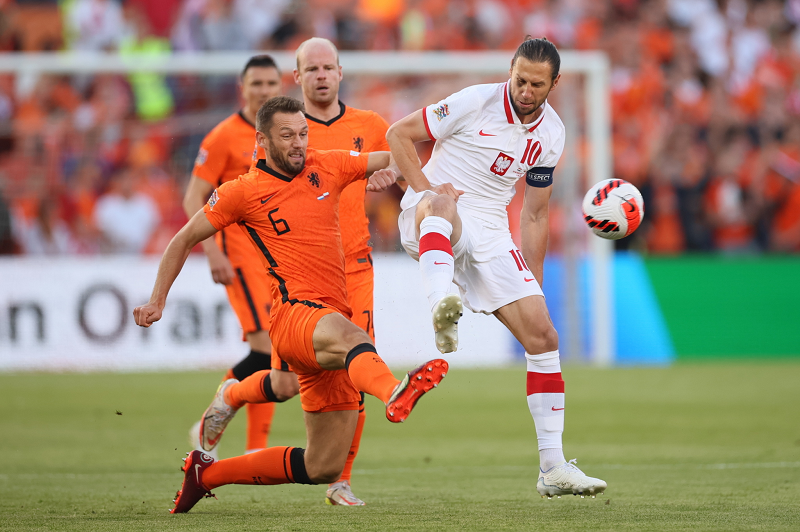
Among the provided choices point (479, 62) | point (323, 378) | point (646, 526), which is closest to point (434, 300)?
point (323, 378)

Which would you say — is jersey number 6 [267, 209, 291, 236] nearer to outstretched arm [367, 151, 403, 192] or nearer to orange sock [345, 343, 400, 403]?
outstretched arm [367, 151, 403, 192]

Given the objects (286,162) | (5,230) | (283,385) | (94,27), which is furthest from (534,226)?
(94,27)

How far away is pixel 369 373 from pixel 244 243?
3.15 m

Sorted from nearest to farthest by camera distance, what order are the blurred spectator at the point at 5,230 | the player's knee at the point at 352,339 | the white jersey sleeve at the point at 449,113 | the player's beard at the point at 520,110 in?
the player's knee at the point at 352,339 → the player's beard at the point at 520,110 → the white jersey sleeve at the point at 449,113 → the blurred spectator at the point at 5,230

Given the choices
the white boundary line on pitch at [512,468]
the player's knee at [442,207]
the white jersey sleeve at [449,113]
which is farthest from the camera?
the white boundary line on pitch at [512,468]

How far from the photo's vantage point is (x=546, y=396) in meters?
6.17

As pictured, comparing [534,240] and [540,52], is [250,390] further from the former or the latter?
[540,52]

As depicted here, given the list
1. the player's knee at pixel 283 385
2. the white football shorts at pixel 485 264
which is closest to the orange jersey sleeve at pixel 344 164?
the white football shorts at pixel 485 264

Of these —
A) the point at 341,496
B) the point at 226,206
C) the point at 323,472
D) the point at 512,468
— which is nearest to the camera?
the point at 226,206

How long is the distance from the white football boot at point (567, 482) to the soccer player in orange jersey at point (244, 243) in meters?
2.52

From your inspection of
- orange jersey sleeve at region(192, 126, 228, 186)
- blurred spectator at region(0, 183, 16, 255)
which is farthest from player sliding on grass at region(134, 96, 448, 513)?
blurred spectator at region(0, 183, 16, 255)

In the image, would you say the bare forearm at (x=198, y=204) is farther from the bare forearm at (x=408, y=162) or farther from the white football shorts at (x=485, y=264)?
the bare forearm at (x=408, y=162)

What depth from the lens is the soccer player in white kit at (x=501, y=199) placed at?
234 inches

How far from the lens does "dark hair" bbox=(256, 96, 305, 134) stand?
571 cm
